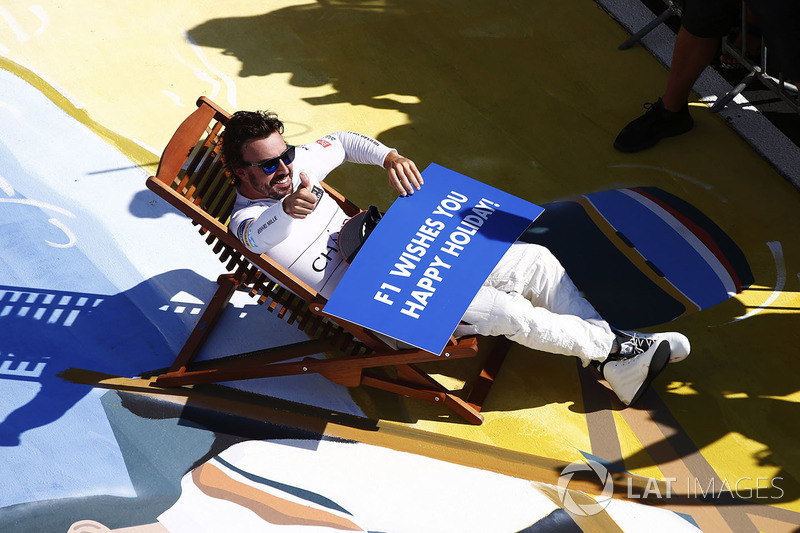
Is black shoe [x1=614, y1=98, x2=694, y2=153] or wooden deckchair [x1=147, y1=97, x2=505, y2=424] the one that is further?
black shoe [x1=614, y1=98, x2=694, y2=153]

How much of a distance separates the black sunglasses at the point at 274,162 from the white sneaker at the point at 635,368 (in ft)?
5.70

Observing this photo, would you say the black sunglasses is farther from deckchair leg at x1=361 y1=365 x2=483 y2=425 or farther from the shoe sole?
the shoe sole

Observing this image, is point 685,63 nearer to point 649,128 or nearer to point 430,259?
point 649,128

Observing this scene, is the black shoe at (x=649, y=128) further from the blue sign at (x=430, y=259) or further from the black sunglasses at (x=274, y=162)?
the black sunglasses at (x=274, y=162)

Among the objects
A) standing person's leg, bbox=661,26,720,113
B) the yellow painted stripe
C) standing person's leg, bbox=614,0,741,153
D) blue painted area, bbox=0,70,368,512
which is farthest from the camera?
standing person's leg, bbox=661,26,720,113

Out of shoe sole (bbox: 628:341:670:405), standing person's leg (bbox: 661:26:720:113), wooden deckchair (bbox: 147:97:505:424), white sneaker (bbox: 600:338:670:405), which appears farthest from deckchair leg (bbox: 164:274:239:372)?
standing person's leg (bbox: 661:26:720:113)

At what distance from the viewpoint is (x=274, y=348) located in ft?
13.0

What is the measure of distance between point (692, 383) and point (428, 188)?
5.28 feet

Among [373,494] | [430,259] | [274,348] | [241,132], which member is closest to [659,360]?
[430,259]

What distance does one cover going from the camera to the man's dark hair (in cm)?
335

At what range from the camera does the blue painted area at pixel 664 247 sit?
13.4ft

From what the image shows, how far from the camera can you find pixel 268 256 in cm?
337

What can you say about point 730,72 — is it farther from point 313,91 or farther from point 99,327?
point 99,327

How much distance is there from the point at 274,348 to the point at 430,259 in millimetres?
1130
